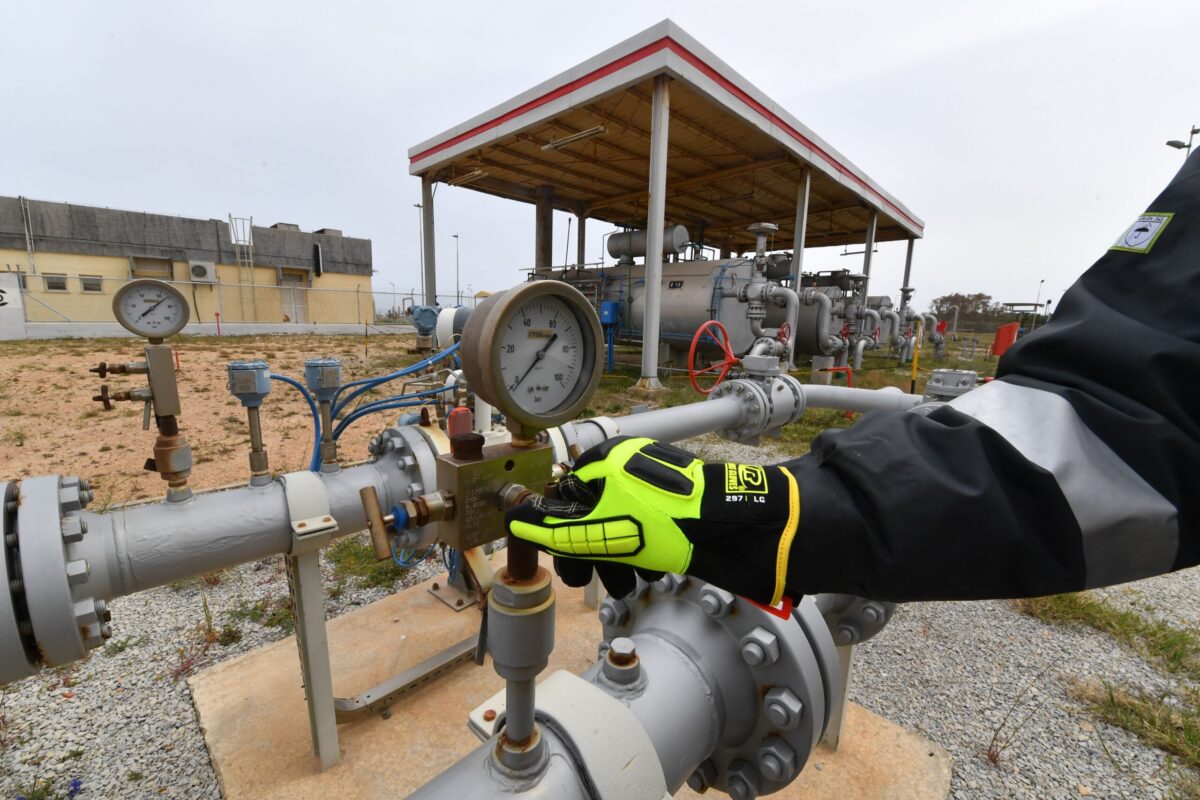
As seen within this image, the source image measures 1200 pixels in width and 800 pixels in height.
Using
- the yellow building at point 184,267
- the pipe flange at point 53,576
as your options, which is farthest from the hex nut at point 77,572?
the yellow building at point 184,267

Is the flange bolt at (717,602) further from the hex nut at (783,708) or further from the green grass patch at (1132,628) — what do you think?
the green grass patch at (1132,628)

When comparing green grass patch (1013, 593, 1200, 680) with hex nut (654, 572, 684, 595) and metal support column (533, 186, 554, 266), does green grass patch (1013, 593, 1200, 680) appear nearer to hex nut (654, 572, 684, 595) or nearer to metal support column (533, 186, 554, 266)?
hex nut (654, 572, 684, 595)

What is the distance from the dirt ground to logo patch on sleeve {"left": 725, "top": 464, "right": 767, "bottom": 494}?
4.42 metres

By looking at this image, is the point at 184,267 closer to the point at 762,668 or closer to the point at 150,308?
the point at 150,308

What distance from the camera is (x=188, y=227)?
800 inches

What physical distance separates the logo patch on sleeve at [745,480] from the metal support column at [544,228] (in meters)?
13.0

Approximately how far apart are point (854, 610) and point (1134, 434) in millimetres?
804

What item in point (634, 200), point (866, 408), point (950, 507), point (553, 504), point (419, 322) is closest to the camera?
point (950, 507)

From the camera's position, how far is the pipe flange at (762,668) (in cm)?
99

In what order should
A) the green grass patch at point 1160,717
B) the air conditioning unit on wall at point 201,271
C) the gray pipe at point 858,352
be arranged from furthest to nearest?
the air conditioning unit on wall at point 201,271
the gray pipe at point 858,352
the green grass patch at point 1160,717

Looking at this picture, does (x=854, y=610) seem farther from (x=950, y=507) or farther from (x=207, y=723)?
(x=207, y=723)

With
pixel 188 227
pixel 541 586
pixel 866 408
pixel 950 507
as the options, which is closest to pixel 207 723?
pixel 541 586

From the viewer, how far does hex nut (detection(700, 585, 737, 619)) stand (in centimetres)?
104

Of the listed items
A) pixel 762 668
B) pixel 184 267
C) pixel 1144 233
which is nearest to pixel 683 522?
pixel 762 668
